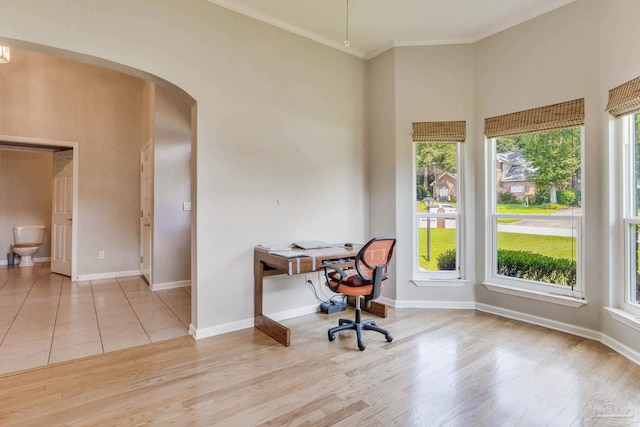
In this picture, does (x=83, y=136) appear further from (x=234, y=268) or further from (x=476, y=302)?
(x=476, y=302)

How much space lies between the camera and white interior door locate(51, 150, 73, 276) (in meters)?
5.06

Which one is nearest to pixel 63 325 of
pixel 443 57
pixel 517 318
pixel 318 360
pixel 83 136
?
pixel 318 360

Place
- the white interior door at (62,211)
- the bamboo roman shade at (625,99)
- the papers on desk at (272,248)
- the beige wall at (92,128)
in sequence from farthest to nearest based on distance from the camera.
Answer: the white interior door at (62,211) → the beige wall at (92,128) → the papers on desk at (272,248) → the bamboo roman shade at (625,99)

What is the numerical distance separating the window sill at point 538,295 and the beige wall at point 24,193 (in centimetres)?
782

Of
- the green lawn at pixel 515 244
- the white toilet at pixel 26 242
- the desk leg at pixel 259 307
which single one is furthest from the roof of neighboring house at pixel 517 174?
the white toilet at pixel 26 242

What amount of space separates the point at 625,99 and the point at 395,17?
205 centimetres

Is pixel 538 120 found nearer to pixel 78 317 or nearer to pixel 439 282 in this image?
pixel 439 282

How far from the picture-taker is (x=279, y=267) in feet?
9.11

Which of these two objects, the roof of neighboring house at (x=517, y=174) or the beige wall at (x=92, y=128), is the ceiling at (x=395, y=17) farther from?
the beige wall at (x=92, y=128)

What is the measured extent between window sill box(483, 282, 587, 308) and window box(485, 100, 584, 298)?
0.04 metres

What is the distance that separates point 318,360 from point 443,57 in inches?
134

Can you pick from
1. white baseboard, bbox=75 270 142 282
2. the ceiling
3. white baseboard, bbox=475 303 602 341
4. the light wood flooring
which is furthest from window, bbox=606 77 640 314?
white baseboard, bbox=75 270 142 282

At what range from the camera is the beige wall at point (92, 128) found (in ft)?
15.2

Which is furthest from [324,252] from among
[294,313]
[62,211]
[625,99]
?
[62,211]
